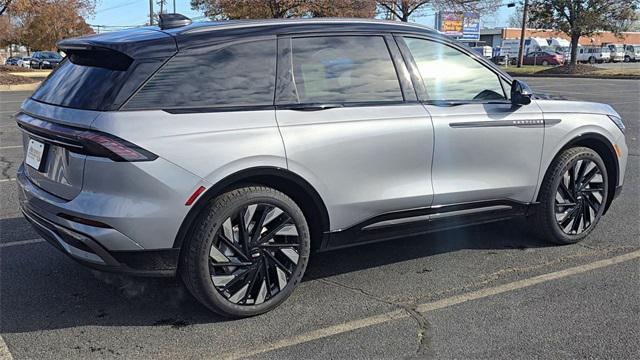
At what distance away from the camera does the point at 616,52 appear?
195 feet

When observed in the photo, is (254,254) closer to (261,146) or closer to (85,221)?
(261,146)

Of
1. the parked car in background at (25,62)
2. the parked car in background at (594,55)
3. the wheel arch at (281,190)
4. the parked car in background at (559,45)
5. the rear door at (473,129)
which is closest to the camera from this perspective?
the wheel arch at (281,190)

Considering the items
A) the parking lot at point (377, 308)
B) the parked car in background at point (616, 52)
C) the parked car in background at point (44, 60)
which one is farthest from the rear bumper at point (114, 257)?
the parked car in background at point (616, 52)

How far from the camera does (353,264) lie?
443cm

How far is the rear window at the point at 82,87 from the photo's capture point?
10.5ft

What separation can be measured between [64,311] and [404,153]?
7.73ft

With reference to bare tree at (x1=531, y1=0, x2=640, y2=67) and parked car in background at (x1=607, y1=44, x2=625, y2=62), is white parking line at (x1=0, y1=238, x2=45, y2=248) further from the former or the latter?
parked car in background at (x1=607, y1=44, x2=625, y2=62)

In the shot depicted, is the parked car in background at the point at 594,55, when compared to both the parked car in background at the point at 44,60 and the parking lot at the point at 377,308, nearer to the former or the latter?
the parked car in background at the point at 44,60

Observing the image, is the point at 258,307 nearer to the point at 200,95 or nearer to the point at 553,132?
the point at 200,95

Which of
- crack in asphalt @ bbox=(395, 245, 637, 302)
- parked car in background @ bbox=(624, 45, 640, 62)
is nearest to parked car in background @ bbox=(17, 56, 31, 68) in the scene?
crack in asphalt @ bbox=(395, 245, 637, 302)

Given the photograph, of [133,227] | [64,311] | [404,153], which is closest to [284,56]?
[404,153]

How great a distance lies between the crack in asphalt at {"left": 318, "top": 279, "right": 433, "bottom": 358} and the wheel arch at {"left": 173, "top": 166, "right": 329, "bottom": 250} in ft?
1.37

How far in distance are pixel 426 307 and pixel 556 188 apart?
5.63 feet

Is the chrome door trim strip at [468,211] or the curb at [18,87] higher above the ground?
the chrome door trim strip at [468,211]
